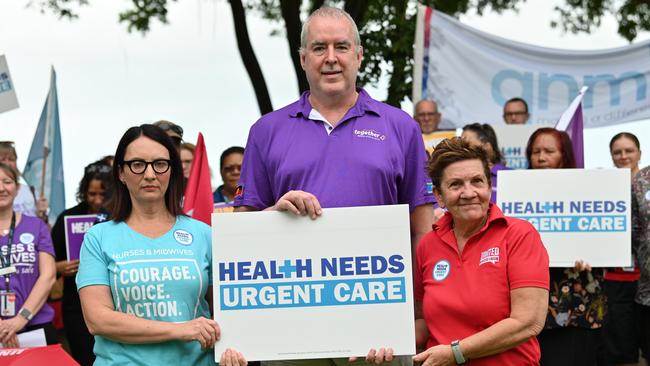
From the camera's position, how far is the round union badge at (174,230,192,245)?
4.41 m

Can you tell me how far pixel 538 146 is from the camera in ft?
22.7

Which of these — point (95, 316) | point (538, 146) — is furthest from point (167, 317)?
point (538, 146)

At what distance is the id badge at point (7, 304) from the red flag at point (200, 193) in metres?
1.46

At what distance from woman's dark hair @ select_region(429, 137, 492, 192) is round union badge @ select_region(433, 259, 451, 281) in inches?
13.8

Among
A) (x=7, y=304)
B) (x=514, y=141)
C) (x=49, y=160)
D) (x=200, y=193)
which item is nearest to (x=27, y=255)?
(x=7, y=304)

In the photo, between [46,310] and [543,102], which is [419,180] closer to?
[46,310]

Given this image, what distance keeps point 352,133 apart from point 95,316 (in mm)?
1336

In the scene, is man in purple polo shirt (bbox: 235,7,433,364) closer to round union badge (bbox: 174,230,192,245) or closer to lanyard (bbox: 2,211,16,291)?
round union badge (bbox: 174,230,192,245)

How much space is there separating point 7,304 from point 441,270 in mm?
3560

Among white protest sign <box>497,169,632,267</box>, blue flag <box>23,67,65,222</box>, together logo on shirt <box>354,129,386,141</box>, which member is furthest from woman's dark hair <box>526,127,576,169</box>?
blue flag <box>23,67,65,222</box>

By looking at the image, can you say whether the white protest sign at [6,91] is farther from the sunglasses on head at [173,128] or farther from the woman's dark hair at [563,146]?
the woman's dark hair at [563,146]

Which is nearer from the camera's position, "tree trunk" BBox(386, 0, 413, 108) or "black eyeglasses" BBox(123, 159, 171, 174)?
"black eyeglasses" BBox(123, 159, 171, 174)

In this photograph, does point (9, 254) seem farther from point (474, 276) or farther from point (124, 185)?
point (474, 276)

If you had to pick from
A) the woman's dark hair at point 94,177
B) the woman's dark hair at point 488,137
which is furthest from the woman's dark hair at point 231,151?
the woman's dark hair at point 488,137
